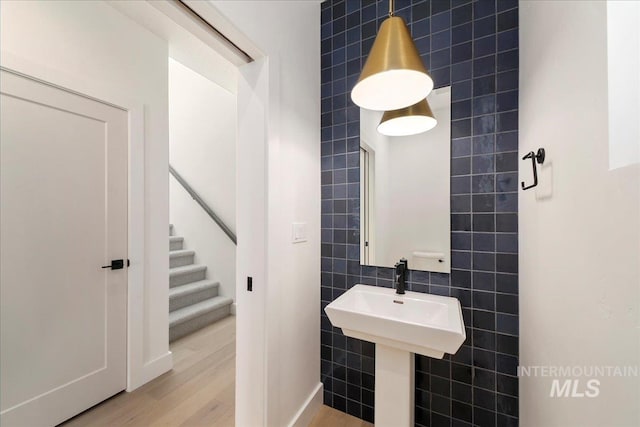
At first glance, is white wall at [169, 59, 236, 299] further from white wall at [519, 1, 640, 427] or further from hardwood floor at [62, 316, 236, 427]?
white wall at [519, 1, 640, 427]

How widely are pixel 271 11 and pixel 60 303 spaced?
2140 millimetres

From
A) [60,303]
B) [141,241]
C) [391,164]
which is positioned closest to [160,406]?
[60,303]

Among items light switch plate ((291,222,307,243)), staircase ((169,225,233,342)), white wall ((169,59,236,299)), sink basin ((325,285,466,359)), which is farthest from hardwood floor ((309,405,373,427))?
white wall ((169,59,236,299))

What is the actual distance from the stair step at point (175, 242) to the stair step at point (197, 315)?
3.32 ft

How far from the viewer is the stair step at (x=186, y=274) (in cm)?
322

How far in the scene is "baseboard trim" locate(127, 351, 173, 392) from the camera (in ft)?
6.46

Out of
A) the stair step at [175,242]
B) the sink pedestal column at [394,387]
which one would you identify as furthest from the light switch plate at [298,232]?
the stair step at [175,242]

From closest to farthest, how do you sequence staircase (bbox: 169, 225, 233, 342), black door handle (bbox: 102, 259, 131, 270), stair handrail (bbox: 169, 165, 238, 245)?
black door handle (bbox: 102, 259, 131, 270) → staircase (bbox: 169, 225, 233, 342) → stair handrail (bbox: 169, 165, 238, 245)

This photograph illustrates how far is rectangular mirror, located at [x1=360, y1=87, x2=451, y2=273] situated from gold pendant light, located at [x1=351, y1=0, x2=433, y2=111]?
44cm

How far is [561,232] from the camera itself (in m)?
0.81

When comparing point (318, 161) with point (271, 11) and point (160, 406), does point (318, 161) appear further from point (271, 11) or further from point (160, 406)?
point (160, 406)

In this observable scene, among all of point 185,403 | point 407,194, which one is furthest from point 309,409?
point 407,194

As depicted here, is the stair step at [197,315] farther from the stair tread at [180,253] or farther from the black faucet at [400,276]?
the black faucet at [400,276]

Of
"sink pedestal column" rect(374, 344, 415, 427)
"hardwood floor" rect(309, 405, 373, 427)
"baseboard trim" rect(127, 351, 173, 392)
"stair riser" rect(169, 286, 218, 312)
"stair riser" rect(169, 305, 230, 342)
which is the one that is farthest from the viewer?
"stair riser" rect(169, 286, 218, 312)
